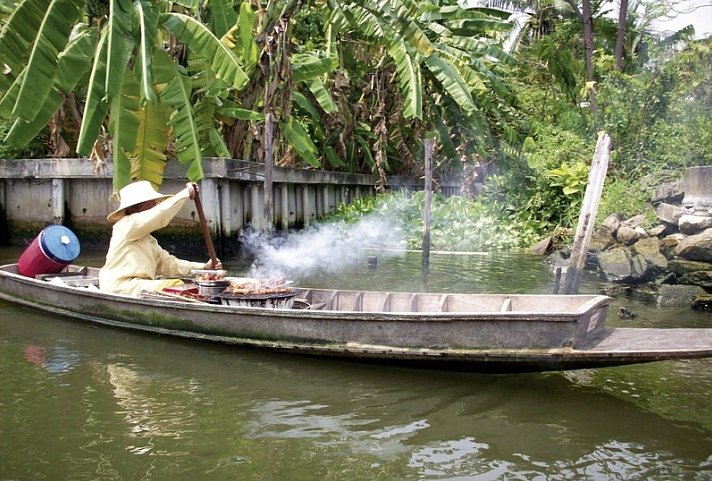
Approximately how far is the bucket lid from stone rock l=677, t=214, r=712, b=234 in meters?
9.74

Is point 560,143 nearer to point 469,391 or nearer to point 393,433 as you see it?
point 469,391

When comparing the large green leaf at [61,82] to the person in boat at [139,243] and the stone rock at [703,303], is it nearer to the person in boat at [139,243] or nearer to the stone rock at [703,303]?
the person in boat at [139,243]

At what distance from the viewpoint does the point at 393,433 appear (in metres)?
5.64

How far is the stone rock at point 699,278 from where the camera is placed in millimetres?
10570

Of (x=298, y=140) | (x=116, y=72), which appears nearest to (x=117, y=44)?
(x=116, y=72)

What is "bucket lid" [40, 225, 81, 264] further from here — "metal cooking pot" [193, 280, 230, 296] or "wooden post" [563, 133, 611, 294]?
"wooden post" [563, 133, 611, 294]

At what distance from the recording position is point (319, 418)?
5.95m

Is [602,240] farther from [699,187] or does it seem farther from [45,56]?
[45,56]

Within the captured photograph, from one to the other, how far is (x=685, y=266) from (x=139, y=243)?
8.23 meters

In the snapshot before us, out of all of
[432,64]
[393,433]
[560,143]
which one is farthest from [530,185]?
[393,433]

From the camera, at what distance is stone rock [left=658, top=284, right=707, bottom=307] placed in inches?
413

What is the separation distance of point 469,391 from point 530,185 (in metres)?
12.8

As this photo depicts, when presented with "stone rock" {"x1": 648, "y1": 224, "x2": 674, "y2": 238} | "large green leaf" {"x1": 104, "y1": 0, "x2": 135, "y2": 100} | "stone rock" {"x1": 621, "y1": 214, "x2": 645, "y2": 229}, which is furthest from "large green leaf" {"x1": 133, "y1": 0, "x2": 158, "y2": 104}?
"stone rock" {"x1": 621, "y1": 214, "x2": 645, "y2": 229}

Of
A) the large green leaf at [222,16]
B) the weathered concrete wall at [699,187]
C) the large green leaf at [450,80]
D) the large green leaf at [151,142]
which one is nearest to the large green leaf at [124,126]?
the large green leaf at [151,142]
